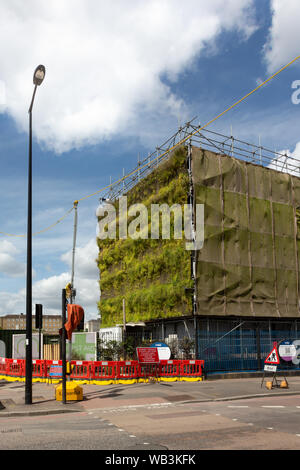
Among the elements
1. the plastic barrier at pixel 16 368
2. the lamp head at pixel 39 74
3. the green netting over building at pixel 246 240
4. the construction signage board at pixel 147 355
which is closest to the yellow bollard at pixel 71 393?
the construction signage board at pixel 147 355

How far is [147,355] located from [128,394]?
4.24 m

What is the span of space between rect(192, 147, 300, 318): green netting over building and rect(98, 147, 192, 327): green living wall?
4.04 ft

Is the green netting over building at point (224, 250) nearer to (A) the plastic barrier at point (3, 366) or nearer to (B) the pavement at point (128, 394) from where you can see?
(B) the pavement at point (128, 394)

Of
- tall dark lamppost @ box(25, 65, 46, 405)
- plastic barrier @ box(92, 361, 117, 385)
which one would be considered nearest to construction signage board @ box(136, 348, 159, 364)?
plastic barrier @ box(92, 361, 117, 385)

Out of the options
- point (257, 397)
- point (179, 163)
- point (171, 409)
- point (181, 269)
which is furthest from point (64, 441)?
point (179, 163)

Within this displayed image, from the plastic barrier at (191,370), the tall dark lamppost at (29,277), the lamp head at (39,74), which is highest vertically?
the lamp head at (39,74)

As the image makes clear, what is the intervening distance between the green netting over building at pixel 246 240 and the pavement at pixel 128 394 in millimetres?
7664

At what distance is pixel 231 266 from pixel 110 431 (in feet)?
68.4

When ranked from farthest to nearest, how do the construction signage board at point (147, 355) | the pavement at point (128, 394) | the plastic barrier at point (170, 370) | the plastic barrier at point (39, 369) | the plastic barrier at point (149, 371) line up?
the plastic barrier at point (39, 369), the plastic barrier at point (170, 370), the plastic barrier at point (149, 371), the construction signage board at point (147, 355), the pavement at point (128, 394)

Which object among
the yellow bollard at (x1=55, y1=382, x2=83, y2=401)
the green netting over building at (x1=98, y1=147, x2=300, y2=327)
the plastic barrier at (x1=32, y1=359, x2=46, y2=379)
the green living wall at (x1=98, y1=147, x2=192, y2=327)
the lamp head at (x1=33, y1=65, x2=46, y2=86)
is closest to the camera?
the lamp head at (x1=33, y1=65, x2=46, y2=86)

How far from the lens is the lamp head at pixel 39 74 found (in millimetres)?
15828

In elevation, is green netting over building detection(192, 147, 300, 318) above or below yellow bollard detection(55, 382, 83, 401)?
above

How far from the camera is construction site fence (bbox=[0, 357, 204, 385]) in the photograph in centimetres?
2158

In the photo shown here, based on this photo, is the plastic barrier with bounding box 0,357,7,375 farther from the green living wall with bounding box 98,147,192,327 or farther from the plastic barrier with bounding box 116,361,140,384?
the green living wall with bounding box 98,147,192,327
